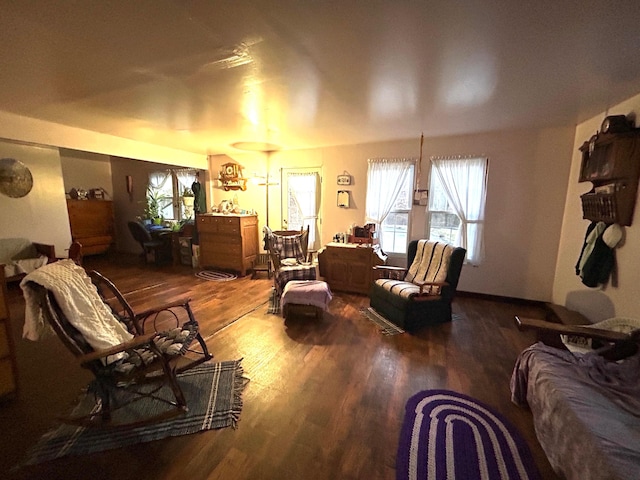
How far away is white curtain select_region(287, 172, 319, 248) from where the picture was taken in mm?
4887

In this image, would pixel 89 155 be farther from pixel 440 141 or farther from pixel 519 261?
pixel 519 261

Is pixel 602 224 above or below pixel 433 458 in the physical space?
above

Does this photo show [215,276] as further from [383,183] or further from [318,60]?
[318,60]

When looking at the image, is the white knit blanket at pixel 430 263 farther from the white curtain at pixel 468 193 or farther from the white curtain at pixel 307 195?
the white curtain at pixel 307 195

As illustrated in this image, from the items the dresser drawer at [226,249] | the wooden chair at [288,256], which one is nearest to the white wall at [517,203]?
the wooden chair at [288,256]

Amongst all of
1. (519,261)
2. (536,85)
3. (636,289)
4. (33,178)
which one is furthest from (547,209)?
(33,178)

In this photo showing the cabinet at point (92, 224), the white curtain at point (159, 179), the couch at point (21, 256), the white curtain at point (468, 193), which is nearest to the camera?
the white curtain at point (468, 193)

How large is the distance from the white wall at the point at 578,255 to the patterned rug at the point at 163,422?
10.7ft

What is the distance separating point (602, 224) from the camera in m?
2.49

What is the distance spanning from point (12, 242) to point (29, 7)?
4.51 metres

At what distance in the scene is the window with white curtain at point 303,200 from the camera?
16.0 feet

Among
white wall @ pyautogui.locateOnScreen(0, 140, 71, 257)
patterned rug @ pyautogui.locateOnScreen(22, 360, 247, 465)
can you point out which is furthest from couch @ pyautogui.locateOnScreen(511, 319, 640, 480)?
white wall @ pyautogui.locateOnScreen(0, 140, 71, 257)

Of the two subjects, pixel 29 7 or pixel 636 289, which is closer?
pixel 29 7

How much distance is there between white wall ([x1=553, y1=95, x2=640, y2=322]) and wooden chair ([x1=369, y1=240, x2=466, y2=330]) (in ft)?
4.12
